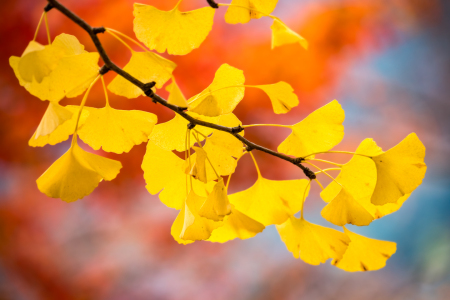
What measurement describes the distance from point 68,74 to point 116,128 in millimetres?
64

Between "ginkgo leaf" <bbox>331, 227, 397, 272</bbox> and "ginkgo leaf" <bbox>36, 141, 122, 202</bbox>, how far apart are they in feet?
0.79

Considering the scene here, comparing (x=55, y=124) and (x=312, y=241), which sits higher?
(x=55, y=124)

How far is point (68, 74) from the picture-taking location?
0.27m

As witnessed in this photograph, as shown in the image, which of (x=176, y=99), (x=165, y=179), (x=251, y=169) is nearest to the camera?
(x=176, y=99)

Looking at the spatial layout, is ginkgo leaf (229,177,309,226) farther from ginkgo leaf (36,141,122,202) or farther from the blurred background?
the blurred background

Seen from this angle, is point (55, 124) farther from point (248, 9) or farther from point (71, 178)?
point (248, 9)

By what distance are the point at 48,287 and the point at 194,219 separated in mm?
995

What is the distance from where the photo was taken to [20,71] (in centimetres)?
22

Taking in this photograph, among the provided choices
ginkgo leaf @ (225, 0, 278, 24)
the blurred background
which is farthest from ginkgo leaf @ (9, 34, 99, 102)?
the blurred background

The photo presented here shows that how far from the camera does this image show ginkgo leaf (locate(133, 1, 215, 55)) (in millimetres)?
276

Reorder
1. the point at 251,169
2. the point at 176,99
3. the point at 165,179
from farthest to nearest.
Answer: the point at 251,169
the point at 165,179
the point at 176,99

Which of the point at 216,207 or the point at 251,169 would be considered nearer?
the point at 216,207

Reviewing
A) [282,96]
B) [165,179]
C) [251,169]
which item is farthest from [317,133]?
[251,169]

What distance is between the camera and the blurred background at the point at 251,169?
103cm
